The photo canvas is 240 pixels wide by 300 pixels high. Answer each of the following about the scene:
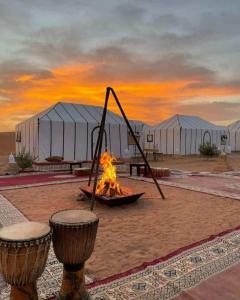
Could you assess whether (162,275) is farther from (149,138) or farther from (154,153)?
(149,138)

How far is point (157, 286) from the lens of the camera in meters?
3.07

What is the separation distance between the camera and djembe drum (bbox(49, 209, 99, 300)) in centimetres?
274

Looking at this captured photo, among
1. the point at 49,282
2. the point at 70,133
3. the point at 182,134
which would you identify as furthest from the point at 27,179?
the point at 182,134

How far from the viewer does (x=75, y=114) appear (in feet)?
59.8

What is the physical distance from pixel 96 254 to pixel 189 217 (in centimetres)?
251

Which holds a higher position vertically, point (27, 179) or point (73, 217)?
point (73, 217)

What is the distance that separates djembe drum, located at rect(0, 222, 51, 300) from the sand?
1040 millimetres

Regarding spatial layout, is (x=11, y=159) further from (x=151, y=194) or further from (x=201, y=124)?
(x=201, y=124)

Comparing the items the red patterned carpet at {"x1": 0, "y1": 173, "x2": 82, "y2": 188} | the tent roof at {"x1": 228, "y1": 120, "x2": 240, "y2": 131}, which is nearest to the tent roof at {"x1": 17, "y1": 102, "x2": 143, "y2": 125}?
the red patterned carpet at {"x1": 0, "y1": 173, "x2": 82, "y2": 188}

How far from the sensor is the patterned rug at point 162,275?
116 inches

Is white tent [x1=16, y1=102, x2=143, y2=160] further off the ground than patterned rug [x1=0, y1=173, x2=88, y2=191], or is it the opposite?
white tent [x1=16, y1=102, x2=143, y2=160]

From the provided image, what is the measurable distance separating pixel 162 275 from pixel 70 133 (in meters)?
14.5

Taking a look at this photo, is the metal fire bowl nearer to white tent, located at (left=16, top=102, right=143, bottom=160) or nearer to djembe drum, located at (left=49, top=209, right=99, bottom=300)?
djembe drum, located at (left=49, top=209, right=99, bottom=300)

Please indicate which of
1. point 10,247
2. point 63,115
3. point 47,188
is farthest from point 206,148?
point 10,247
